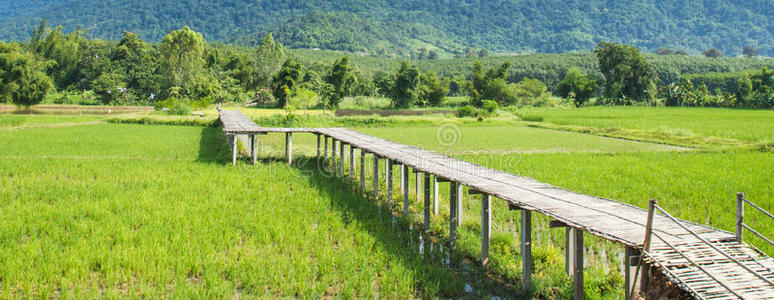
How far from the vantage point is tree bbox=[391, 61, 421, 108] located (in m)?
47.9

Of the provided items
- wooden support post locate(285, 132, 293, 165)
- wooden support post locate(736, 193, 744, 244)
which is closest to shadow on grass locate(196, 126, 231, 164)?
wooden support post locate(285, 132, 293, 165)

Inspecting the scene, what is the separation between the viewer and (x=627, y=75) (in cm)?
5688

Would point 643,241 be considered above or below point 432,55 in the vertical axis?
below

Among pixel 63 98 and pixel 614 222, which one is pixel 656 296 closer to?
pixel 614 222

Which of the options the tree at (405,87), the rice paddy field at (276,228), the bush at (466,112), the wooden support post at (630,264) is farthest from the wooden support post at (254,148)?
the tree at (405,87)

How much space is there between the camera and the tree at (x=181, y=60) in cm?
4738

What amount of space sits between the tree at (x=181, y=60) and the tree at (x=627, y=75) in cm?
4020

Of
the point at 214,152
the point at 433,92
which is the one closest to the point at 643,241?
the point at 214,152

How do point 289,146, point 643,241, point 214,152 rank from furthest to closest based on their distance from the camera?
point 214,152, point 289,146, point 643,241

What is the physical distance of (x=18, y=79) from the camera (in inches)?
1580

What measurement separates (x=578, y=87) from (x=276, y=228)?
5687 centimetres

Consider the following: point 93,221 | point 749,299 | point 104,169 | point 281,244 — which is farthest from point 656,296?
point 104,169

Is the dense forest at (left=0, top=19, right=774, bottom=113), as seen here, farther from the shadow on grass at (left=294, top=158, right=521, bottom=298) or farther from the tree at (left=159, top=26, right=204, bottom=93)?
the shadow on grass at (left=294, top=158, right=521, bottom=298)

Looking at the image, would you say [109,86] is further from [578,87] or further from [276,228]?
[276,228]
